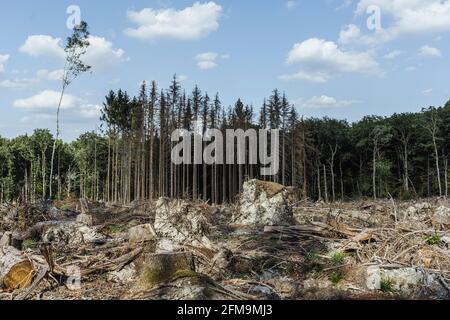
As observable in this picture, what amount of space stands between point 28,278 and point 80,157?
6557 centimetres

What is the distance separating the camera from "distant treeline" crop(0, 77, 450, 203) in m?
53.1

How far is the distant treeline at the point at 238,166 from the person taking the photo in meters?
53.1

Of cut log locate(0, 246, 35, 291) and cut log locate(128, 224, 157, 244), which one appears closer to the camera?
cut log locate(0, 246, 35, 291)

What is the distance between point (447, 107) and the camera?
208ft

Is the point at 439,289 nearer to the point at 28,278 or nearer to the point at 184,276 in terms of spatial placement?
the point at 184,276

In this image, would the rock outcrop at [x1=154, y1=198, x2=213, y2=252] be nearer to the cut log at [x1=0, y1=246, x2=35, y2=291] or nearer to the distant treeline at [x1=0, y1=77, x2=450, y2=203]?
the cut log at [x1=0, y1=246, x2=35, y2=291]

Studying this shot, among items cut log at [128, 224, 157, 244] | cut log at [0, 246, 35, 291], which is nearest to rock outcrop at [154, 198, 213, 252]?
cut log at [128, 224, 157, 244]

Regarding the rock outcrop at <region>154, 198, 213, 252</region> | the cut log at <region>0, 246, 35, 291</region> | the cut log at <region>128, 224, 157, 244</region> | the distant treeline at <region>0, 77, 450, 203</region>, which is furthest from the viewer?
the distant treeline at <region>0, 77, 450, 203</region>

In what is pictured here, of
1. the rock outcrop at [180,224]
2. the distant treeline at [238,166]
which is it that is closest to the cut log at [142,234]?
the rock outcrop at [180,224]

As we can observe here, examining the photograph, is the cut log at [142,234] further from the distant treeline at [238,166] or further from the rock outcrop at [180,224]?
the distant treeline at [238,166]

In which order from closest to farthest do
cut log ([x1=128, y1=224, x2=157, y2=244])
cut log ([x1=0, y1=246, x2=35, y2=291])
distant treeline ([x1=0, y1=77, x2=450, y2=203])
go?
cut log ([x1=0, y1=246, x2=35, y2=291]) → cut log ([x1=128, y1=224, x2=157, y2=244]) → distant treeline ([x1=0, y1=77, x2=450, y2=203])

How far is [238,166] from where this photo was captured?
5578 cm

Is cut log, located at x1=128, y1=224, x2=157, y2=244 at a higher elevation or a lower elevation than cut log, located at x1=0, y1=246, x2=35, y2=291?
higher
